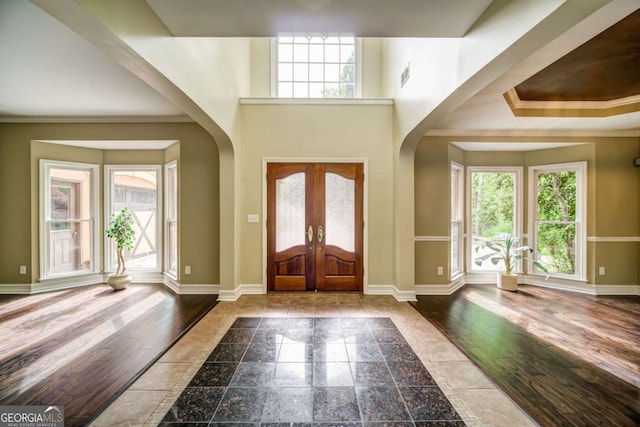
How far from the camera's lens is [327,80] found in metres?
5.58

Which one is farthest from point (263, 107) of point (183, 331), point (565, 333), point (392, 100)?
point (565, 333)

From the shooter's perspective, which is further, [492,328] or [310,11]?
[492,328]

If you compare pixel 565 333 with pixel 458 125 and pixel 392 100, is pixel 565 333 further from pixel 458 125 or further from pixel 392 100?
pixel 392 100

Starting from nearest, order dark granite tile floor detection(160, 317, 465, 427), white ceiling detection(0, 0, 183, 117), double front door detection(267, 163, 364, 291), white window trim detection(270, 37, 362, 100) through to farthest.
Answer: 1. dark granite tile floor detection(160, 317, 465, 427)
2. white ceiling detection(0, 0, 183, 117)
3. double front door detection(267, 163, 364, 291)
4. white window trim detection(270, 37, 362, 100)

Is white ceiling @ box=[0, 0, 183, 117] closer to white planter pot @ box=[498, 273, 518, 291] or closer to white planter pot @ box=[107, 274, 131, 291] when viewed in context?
white planter pot @ box=[107, 274, 131, 291]

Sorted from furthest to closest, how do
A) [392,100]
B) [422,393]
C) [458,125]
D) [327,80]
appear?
[327,80], [392,100], [458,125], [422,393]

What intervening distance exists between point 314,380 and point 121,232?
13.7 feet

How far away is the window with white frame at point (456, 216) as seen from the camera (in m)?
5.22

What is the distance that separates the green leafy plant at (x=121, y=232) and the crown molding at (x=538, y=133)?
503cm

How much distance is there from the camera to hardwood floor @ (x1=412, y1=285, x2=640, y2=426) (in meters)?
2.09

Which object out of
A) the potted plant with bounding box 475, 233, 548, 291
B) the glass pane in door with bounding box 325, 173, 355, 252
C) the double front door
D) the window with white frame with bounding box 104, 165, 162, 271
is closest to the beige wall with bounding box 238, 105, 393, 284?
the double front door

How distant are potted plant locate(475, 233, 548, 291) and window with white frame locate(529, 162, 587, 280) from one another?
270 mm

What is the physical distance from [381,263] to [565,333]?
92.7 inches

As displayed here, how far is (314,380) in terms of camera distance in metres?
2.35
